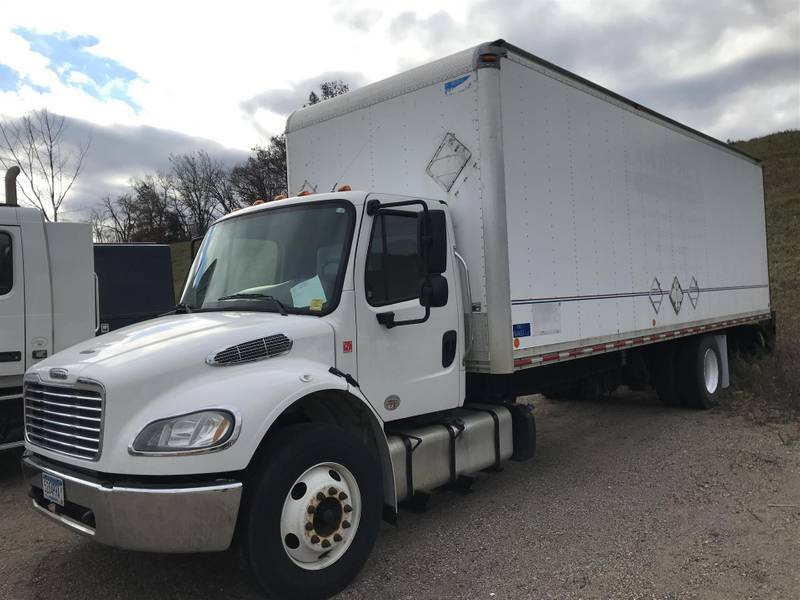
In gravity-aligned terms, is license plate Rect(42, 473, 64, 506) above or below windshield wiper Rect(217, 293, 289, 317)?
below

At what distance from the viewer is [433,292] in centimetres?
428

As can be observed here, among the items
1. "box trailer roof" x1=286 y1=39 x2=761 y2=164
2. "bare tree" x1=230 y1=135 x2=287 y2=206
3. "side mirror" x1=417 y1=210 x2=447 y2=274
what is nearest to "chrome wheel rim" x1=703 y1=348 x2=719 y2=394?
"box trailer roof" x1=286 y1=39 x2=761 y2=164

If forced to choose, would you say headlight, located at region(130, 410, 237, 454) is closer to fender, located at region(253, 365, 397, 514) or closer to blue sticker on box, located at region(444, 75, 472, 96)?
fender, located at region(253, 365, 397, 514)

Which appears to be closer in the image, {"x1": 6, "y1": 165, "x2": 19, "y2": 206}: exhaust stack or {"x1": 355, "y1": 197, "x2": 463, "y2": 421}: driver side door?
{"x1": 355, "y1": 197, "x2": 463, "y2": 421}: driver side door

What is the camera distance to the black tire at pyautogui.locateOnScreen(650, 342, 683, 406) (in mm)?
9008

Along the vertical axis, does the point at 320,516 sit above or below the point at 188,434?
below

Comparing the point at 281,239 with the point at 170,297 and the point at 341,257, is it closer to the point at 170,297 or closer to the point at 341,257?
the point at 341,257

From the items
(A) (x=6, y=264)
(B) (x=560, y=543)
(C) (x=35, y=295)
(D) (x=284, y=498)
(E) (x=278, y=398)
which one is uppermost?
(A) (x=6, y=264)

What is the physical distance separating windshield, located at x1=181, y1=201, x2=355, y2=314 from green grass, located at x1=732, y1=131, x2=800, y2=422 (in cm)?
659

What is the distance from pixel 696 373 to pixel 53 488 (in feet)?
26.5

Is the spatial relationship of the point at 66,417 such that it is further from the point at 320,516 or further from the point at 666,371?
the point at 666,371

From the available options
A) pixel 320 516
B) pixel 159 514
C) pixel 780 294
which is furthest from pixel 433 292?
pixel 780 294

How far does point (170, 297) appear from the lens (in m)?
10.7

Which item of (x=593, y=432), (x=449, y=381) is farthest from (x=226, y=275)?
(x=593, y=432)
